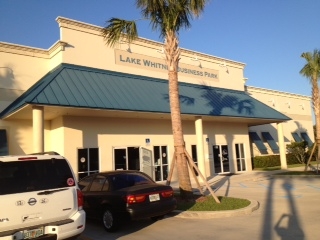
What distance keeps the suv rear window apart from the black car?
208cm

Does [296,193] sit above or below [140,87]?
below

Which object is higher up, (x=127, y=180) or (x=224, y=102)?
(x=224, y=102)

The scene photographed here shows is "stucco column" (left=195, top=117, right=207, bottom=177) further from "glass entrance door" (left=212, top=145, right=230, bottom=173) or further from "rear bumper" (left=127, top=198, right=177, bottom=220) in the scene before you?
"rear bumper" (left=127, top=198, right=177, bottom=220)

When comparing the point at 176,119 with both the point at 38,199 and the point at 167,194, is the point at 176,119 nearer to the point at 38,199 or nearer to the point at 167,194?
the point at 167,194

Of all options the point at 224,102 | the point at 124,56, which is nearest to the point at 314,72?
the point at 224,102

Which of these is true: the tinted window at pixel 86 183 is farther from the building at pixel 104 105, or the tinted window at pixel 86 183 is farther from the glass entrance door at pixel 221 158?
the glass entrance door at pixel 221 158

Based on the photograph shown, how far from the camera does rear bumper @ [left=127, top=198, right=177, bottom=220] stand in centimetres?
802

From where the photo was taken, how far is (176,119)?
11938 mm

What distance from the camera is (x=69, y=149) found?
16.8 meters

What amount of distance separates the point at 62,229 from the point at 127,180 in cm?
330

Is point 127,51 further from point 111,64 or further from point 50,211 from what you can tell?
point 50,211

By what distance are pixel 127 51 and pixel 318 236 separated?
16376 mm

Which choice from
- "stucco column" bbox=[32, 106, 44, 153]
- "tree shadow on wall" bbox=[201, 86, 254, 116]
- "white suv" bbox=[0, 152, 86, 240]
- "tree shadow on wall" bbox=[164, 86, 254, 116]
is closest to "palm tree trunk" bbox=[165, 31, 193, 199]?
"white suv" bbox=[0, 152, 86, 240]

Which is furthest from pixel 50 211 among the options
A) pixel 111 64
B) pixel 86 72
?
pixel 111 64
